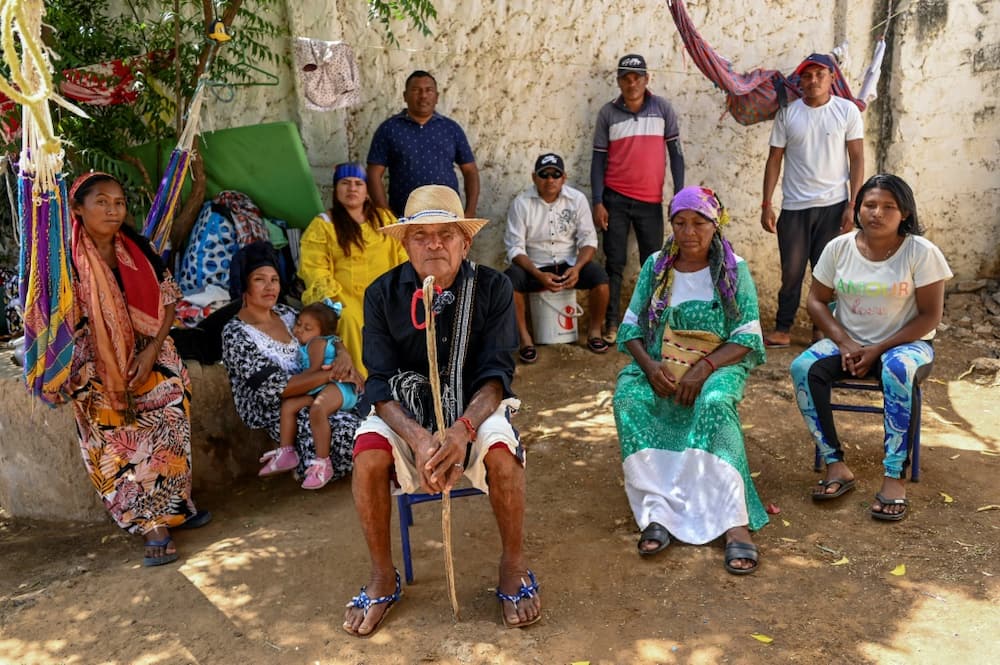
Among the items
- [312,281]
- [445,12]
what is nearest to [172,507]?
[312,281]

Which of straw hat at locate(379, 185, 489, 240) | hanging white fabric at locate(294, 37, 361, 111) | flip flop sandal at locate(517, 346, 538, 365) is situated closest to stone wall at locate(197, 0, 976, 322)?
hanging white fabric at locate(294, 37, 361, 111)

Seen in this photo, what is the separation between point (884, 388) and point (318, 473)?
8.69 feet

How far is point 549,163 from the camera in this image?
19.4 ft

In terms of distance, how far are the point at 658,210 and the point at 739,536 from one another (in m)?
3.41

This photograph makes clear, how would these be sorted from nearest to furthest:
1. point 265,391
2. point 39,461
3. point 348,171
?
point 39,461 → point 265,391 → point 348,171

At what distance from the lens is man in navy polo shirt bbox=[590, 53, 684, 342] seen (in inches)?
236

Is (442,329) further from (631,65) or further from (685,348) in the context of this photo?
(631,65)

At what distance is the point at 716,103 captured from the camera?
6344 millimetres

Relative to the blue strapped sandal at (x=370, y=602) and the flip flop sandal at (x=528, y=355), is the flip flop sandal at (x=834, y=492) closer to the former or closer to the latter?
the blue strapped sandal at (x=370, y=602)

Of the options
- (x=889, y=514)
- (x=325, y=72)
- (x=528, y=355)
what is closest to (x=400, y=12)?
(x=325, y=72)

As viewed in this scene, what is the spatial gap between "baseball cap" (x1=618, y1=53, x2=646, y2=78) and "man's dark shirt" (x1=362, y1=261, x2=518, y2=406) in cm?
333

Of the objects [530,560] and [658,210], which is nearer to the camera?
[530,560]

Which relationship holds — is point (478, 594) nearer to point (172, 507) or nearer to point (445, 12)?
point (172, 507)

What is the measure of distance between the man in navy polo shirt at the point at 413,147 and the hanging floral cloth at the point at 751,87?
1775 mm
